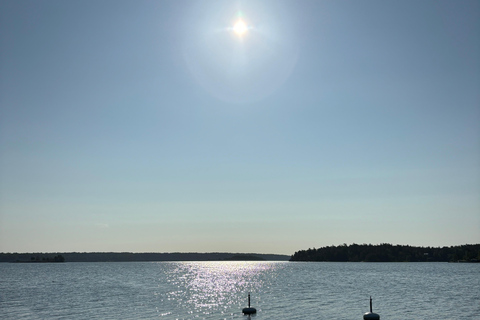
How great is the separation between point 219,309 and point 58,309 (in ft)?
92.6

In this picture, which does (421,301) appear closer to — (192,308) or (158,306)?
(192,308)

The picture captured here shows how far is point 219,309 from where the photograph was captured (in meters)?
71.0

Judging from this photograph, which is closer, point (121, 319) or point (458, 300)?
point (121, 319)

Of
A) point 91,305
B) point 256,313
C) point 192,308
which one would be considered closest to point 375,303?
point 256,313

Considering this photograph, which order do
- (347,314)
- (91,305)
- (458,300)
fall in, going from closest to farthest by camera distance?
(347,314), (91,305), (458,300)

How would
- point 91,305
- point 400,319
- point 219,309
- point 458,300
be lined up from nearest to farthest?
point 400,319
point 219,309
point 91,305
point 458,300

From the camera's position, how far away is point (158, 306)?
74.2 meters

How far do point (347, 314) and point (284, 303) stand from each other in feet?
55.9

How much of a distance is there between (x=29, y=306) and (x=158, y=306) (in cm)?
2397

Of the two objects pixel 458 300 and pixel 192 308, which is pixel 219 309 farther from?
pixel 458 300

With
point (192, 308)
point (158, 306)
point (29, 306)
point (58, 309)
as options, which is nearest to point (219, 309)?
point (192, 308)

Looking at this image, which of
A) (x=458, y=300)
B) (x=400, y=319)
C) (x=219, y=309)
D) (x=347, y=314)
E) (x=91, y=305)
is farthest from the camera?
(x=458, y=300)

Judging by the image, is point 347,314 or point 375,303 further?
point 375,303

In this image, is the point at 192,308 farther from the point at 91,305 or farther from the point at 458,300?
the point at 458,300
